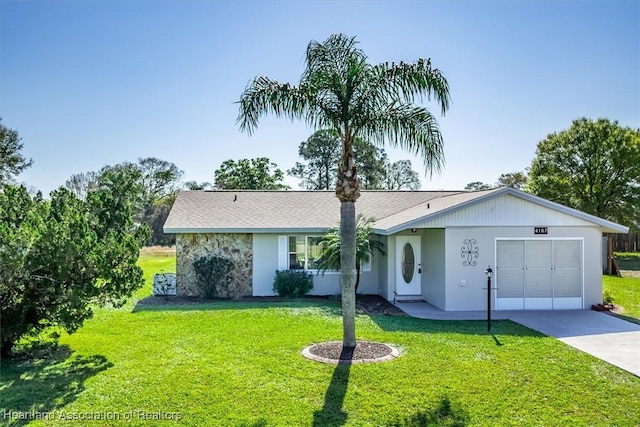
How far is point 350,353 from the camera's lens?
8.35m

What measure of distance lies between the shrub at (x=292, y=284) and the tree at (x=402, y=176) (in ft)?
102

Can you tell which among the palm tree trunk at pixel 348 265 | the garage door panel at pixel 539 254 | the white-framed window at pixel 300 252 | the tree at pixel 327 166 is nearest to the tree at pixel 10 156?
the white-framed window at pixel 300 252

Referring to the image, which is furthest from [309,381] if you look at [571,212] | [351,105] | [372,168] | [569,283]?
[372,168]

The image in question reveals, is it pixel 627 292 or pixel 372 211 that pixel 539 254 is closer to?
pixel 627 292

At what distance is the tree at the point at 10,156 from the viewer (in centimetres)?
2359

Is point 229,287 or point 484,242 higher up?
point 484,242

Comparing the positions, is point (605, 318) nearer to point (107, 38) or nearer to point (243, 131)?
point (243, 131)

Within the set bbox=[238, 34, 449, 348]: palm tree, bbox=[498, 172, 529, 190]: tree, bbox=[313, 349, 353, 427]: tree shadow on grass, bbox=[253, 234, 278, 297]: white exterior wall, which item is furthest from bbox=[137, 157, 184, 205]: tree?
bbox=[313, 349, 353, 427]: tree shadow on grass

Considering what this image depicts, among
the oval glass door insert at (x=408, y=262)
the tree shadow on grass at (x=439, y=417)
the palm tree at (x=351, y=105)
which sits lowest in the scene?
the tree shadow on grass at (x=439, y=417)

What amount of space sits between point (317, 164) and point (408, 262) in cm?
2864

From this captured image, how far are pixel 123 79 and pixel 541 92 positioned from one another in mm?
12492

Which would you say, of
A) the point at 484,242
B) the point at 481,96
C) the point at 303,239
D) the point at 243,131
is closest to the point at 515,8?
the point at 481,96

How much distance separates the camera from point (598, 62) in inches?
516

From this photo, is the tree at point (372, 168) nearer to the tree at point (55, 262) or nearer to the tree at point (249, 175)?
the tree at point (249, 175)
